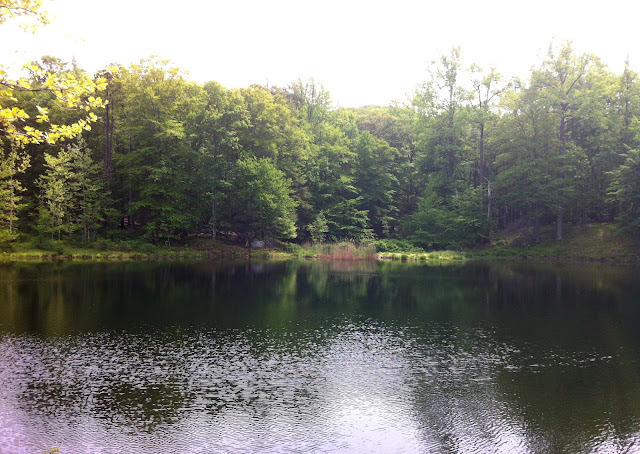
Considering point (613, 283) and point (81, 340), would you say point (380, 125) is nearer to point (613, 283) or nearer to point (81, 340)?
point (613, 283)

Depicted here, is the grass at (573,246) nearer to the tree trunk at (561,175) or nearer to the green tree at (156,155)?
the tree trunk at (561,175)

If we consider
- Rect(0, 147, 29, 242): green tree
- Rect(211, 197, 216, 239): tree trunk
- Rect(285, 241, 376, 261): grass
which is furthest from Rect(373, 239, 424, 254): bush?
Rect(0, 147, 29, 242): green tree

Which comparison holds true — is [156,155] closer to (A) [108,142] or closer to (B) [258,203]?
(A) [108,142]

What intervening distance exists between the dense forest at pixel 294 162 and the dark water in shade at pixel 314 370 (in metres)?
24.3

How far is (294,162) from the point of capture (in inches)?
2435

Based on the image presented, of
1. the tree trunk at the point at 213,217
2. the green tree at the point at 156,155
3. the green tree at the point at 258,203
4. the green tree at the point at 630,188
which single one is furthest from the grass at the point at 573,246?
the green tree at the point at 156,155

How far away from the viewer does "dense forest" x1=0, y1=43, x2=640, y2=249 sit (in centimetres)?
5222

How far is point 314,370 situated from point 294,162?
158 feet

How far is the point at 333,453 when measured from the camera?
1000 cm

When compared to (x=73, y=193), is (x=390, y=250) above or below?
below

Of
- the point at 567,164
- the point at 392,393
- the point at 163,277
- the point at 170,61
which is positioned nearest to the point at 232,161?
the point at 170,61

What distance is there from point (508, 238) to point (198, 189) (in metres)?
35.3

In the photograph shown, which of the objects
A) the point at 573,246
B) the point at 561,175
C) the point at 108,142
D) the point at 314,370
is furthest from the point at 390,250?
the point at 314,370

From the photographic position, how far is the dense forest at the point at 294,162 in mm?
52219
